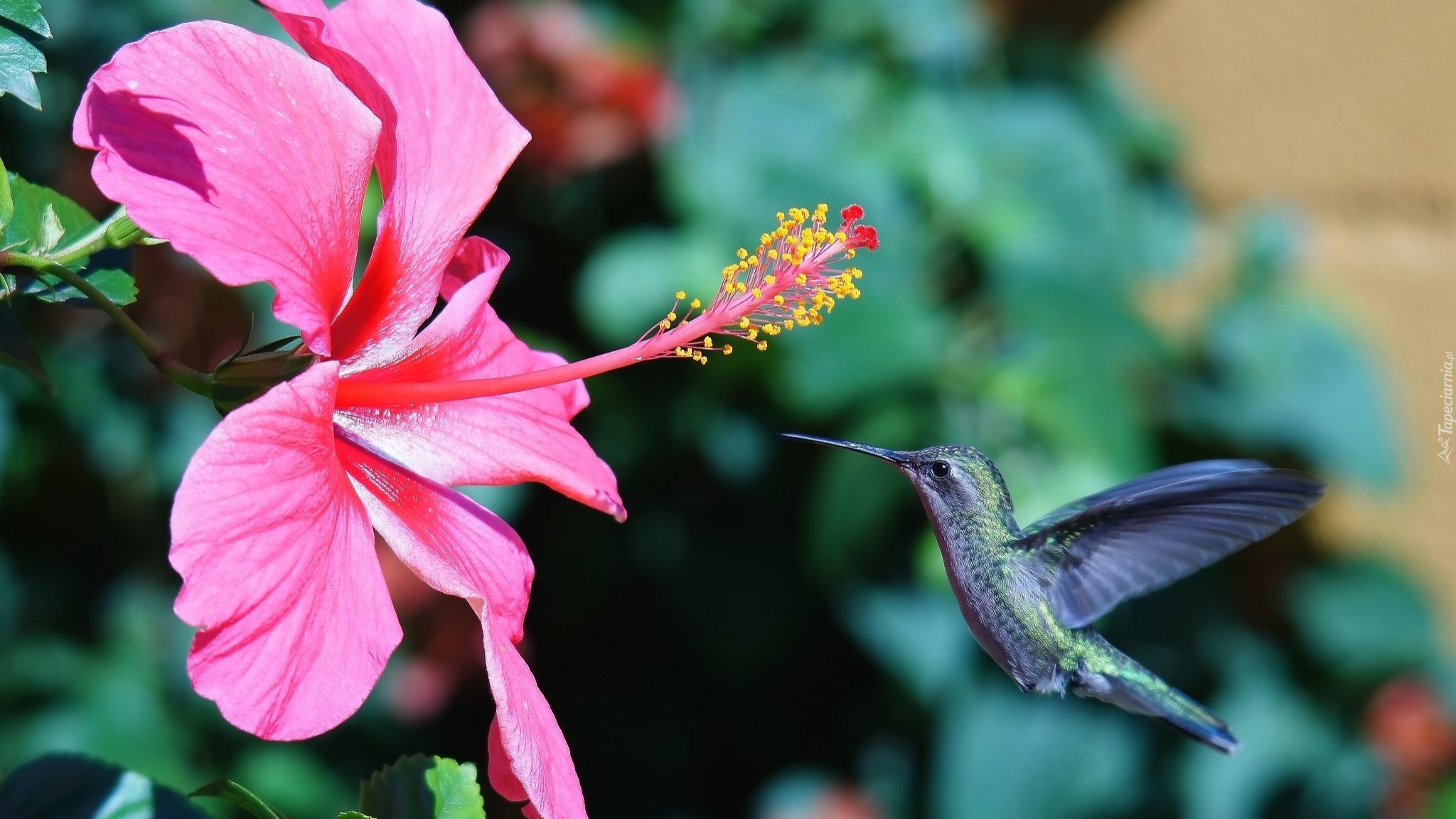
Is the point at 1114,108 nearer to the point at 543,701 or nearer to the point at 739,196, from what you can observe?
the point at 739,196

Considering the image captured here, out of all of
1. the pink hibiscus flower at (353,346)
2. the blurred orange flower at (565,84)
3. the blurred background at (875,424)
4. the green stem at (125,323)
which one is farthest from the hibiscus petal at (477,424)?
the blurred orange flower at (565,84)

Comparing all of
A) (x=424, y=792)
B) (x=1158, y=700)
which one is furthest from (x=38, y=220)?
(x=1158, y=700)

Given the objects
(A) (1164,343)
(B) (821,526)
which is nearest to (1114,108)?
(A) (1164,343)

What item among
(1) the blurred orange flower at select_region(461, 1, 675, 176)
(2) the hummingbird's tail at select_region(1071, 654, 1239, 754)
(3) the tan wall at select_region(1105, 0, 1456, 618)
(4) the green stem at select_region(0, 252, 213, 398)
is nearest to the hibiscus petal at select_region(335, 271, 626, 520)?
(4) the green stem at select_region(0, 252, 213, 398)

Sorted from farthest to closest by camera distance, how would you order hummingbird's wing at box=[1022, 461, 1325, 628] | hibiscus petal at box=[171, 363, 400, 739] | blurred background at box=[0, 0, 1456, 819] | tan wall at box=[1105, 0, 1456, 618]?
tan wall at box=[1105, 0, 1456, 618] < blurred background at box=[0, 0, 1456, 819] < hummingbird's wing at box=[1022, 461, 1325, 628] < hibiscus petal at box=[171, 363, 400, 739]

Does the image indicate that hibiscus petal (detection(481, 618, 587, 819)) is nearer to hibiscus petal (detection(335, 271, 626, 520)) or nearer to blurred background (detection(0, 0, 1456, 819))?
hibiscus petal (detection(335, 271, 626, 520))

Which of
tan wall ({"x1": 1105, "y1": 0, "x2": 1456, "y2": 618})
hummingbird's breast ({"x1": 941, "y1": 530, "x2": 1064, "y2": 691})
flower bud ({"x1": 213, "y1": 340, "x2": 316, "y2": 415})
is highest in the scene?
tan wall ({"x1": 1105, "y1": 0, "x2": 1456, "y2": 618})
